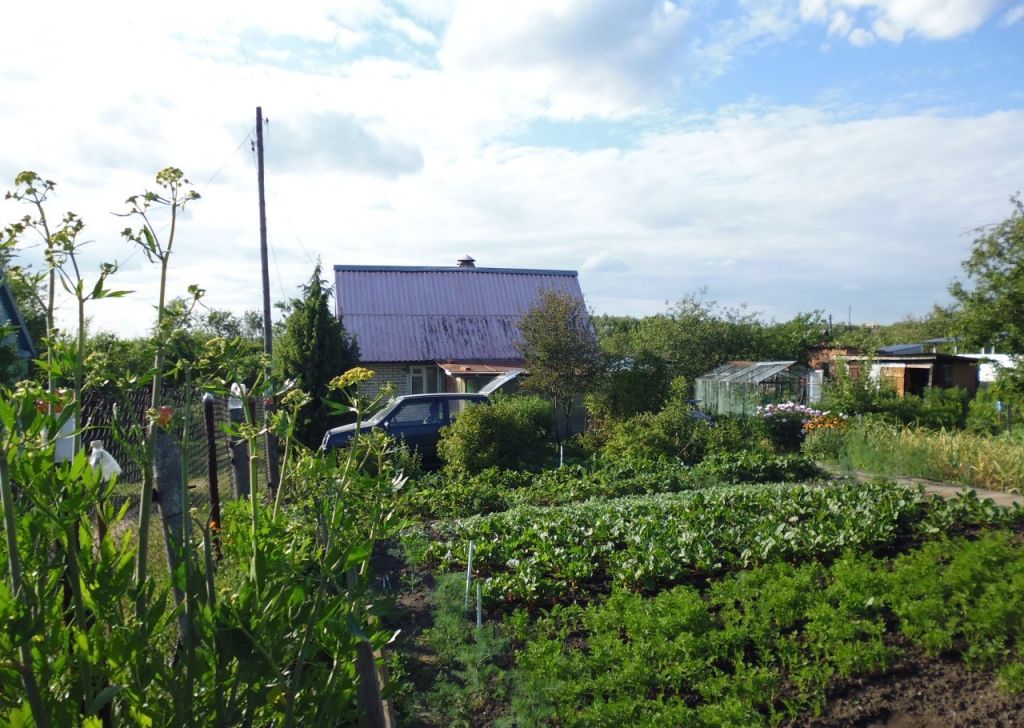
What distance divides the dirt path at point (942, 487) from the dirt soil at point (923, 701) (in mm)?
4477

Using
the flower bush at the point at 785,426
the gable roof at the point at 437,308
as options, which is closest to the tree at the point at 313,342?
the gable roof at the point at 437,308

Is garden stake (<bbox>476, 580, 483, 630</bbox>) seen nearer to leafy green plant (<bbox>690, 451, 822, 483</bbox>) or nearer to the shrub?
leafy green plant (<bbox>690, 451, 822, 483</bbox>)

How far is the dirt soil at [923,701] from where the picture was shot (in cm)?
386

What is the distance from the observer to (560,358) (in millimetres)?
17734

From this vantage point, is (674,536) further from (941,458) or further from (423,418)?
(423,418)

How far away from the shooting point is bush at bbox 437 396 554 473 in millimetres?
13297

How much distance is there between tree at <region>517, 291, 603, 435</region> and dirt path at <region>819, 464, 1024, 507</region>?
20.5ft

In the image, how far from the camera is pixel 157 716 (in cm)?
185

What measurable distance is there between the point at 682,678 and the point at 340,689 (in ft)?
8.61

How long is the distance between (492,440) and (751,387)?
10062mm

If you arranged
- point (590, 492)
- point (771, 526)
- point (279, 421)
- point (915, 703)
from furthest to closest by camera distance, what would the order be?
point (590, 492) < point (771, 526) < point (915, 703) < point (279, 421)

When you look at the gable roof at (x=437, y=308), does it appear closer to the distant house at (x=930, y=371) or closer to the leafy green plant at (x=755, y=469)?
the distant house at (x=930, y=371)

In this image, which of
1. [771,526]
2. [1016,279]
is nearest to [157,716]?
[771,526]

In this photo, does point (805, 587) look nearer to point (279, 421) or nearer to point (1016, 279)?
point (279, 421)
